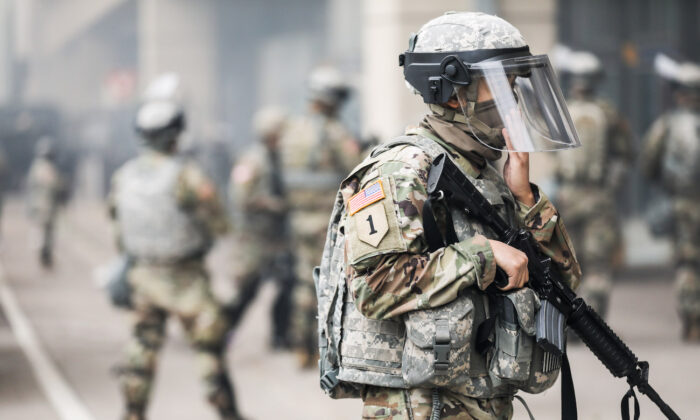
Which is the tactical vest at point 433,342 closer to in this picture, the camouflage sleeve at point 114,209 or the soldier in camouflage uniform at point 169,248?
the soldier in camouflage uniform at point 169,248

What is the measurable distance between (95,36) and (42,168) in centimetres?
2356

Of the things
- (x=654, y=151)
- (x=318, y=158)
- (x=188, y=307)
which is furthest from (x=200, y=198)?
(x=654, y=151)

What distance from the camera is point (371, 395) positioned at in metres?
3.49

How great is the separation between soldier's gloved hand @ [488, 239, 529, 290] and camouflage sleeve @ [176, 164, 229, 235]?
11.5ft

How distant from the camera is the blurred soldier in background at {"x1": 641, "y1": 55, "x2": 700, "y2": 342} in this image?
8867 millimetres

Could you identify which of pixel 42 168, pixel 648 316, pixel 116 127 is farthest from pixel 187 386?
pixel 116 127

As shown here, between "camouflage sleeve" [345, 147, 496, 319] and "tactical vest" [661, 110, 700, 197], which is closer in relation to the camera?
"camouflage sleeve" [345, 147, 496, 319]

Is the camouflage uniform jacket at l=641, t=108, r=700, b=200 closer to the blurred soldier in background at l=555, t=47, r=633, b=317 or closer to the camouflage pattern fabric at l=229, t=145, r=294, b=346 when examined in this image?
the blurred soldier in background at l=555, t=47, r=633, b=317

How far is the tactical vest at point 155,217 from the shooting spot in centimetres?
654

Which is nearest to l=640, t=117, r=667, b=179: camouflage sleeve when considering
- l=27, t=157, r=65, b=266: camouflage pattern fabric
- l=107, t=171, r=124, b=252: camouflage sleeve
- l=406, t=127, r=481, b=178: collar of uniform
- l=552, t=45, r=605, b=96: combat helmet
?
l=552, t=45, r=605, b=96: combat helmet

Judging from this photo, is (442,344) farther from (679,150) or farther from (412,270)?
(679,150)

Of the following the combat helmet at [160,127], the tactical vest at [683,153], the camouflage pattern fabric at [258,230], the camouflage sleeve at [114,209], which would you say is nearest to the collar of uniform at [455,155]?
the combat helmet at [160,127]

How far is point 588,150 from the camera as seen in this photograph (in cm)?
888

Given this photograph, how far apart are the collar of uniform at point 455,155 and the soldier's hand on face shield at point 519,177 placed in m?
0.10
